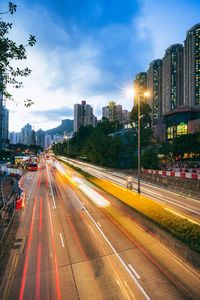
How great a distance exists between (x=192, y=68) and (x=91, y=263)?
663 feet

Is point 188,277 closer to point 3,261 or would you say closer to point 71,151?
point 3,261

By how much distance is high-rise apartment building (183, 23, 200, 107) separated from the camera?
7008 inches

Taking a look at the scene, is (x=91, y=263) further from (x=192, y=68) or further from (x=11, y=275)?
(x=192, y=68)

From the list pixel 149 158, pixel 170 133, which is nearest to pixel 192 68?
pixel 170 133

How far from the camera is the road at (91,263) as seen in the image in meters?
8.32

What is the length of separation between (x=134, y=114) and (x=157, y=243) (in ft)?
316

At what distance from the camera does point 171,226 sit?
42.2ft

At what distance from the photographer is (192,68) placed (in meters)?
179

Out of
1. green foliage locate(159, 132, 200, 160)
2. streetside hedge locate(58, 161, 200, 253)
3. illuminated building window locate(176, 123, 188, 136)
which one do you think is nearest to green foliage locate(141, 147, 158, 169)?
Result: green foliage locate(159, 132, 200, 160)

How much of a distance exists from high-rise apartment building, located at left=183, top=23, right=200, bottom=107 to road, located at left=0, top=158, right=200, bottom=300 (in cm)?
18453

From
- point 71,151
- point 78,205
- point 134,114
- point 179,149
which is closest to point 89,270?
point 78,205

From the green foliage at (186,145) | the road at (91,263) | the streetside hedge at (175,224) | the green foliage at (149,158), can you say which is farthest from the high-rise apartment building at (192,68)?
the road at (91,263)

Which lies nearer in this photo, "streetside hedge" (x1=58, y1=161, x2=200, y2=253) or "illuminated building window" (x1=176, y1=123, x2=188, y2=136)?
"streetside hedge" (x1=58, y1=161, x2=200, y2=253)

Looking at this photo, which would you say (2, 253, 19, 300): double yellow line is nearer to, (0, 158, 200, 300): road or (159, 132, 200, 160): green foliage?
(0, 158, 200, 300): road
